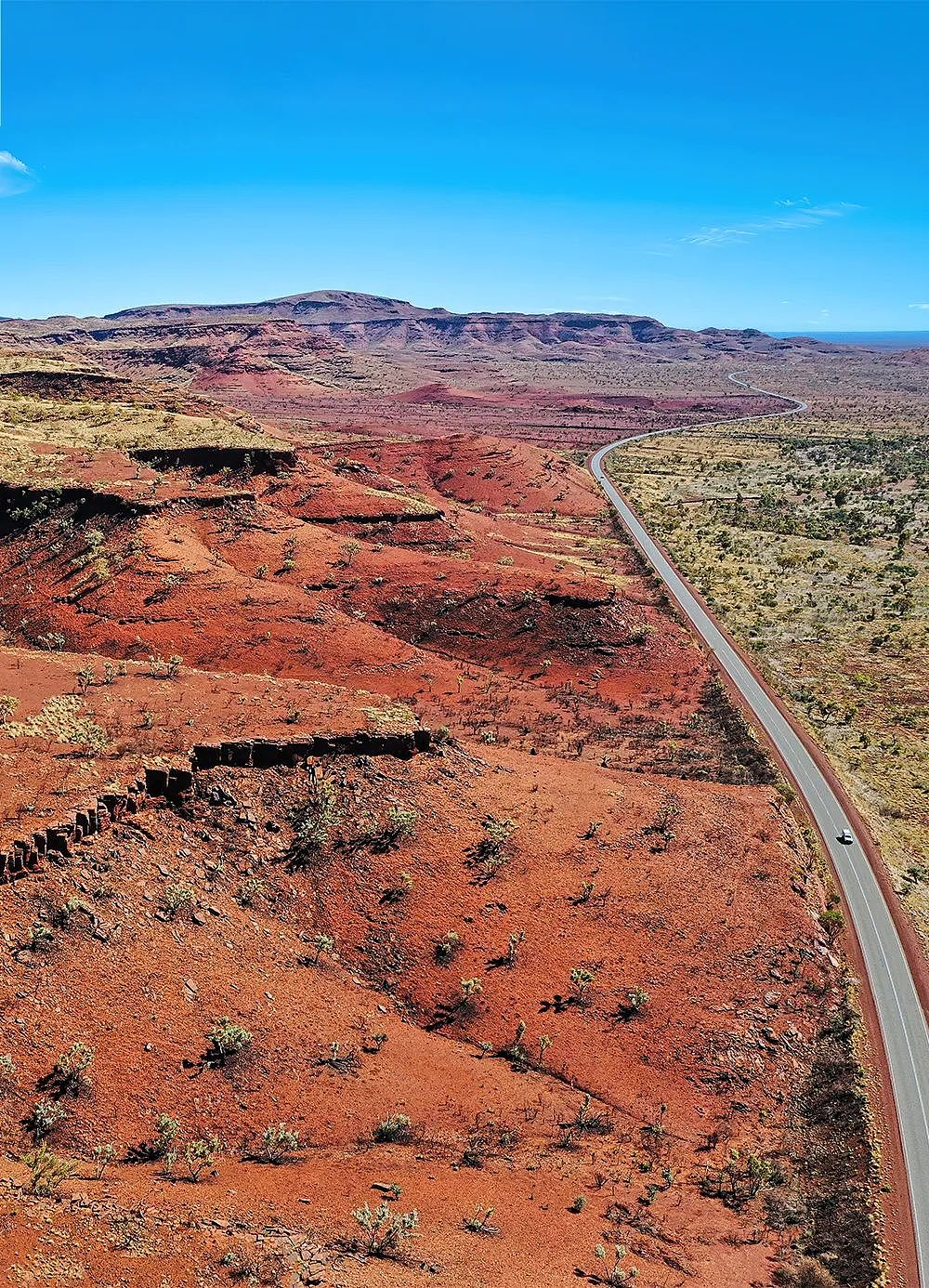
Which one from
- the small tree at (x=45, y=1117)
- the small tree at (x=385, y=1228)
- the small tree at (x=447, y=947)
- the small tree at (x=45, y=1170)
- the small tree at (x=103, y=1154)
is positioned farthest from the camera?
the small tree at (x=447, y=947)

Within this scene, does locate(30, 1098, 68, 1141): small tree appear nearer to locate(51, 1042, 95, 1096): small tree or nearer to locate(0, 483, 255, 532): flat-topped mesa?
locate(51, 1042, 95, 1096): small tree

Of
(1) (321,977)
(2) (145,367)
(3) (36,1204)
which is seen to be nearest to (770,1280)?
(1) (321,977)

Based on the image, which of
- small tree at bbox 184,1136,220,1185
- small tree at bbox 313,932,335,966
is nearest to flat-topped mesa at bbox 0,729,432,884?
small tree at bbox 313,932,335,966

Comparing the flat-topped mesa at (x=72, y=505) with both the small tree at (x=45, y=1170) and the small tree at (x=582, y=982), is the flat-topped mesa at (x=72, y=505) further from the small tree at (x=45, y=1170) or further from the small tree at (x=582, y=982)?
the small tree at (x=45, y=1170)

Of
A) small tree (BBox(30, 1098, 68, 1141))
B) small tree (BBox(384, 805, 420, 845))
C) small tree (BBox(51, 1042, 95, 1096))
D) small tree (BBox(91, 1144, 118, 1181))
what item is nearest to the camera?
small tree (BBox(91, 1144, 118, 1181))

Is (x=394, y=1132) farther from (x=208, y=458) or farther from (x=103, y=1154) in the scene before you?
(x=208, y=458)

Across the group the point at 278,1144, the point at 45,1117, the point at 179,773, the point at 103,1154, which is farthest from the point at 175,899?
the point at 278,1144

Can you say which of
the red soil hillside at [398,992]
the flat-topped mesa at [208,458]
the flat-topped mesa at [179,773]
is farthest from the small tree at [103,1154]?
the flat-topped mesa at [208,458]

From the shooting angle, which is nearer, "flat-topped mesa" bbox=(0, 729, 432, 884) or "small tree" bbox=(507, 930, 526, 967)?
"flat-topped mesa" bbox=(0, 729, 432, 884)
